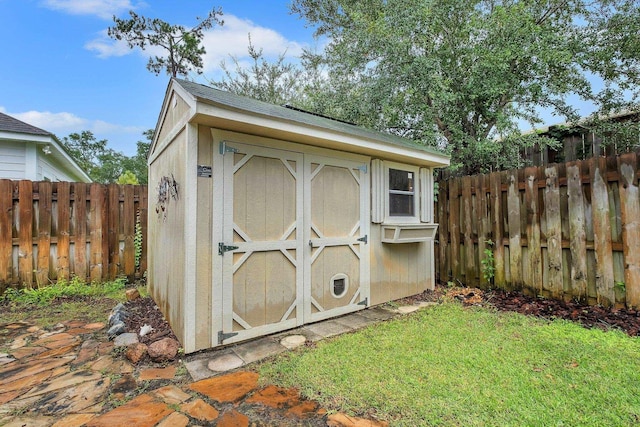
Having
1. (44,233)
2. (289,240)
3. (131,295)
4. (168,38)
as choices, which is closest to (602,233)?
(289,240)

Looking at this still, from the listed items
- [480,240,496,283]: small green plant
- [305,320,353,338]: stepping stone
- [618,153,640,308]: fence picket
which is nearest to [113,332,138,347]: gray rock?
[305,320,353,338]: stepping stone

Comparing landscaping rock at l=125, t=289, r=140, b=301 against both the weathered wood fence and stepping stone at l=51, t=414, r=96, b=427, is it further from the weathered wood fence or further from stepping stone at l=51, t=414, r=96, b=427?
the weathered wood fence

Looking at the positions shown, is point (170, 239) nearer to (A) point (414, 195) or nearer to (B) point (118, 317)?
(B) point (118, 317)

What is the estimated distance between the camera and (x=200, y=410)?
1816 millimetres

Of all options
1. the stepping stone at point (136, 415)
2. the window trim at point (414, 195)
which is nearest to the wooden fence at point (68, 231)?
the stepping stone at point (136, 415)

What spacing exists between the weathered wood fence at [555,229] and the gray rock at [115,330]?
469 centimetres

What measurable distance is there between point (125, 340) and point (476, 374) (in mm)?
3074

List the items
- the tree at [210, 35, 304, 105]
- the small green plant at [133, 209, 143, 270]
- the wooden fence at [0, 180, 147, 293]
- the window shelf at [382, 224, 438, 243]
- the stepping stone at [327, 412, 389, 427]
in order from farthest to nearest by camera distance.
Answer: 1. the tree at [210, 35, 304, 105]
2. the small green plant at [133, 209, 143, 270]
3. the wooden fence at [0, 180, 147, 293]
4. the window shelf at [382, 224, 438, 243]
5. the stepping stone at [327, 412, 389, 427]

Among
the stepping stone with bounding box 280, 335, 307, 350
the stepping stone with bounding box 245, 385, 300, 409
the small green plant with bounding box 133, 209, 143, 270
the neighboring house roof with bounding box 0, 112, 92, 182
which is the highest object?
the neighboring house roof with bounding box 0, 112, 92, 182

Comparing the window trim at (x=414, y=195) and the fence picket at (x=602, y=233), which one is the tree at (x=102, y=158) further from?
the fence picket at (x=602, y=233)

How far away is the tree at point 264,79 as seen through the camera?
34.1 feet

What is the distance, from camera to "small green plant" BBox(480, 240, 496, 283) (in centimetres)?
437

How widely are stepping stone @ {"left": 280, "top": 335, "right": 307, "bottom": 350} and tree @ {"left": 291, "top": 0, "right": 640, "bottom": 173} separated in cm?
423

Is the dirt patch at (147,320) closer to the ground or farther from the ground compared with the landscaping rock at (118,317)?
closer to the ground
